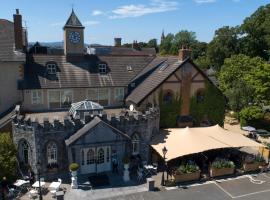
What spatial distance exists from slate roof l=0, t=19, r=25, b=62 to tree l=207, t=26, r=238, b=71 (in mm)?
61906

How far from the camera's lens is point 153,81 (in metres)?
33.3

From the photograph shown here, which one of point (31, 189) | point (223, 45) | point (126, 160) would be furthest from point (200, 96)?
point (223, 45)

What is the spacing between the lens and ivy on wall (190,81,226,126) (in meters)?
34.5

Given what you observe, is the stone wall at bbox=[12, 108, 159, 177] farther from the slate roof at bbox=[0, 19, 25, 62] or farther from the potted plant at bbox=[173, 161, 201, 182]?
the slate roof at bbox=[0, 19, 25, 62]

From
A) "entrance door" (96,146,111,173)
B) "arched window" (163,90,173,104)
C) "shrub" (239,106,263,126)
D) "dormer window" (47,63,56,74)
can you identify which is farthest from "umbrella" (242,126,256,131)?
"dormer window" (47,63,56,74)

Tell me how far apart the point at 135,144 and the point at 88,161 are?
4.97 m

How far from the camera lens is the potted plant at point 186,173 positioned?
26.1 metres

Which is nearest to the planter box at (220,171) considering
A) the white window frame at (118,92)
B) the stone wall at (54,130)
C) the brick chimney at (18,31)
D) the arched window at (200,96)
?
the stone wall at (54,130)

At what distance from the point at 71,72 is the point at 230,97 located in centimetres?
2567

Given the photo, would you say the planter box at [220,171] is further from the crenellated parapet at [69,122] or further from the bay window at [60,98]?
the bay window at [60,98]

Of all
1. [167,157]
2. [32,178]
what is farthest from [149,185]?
[32,178]

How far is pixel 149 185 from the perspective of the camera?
2467 centimetres

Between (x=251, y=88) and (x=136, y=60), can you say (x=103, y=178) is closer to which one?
(x=136, y=60)

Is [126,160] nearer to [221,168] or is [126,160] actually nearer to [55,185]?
[55,185]
